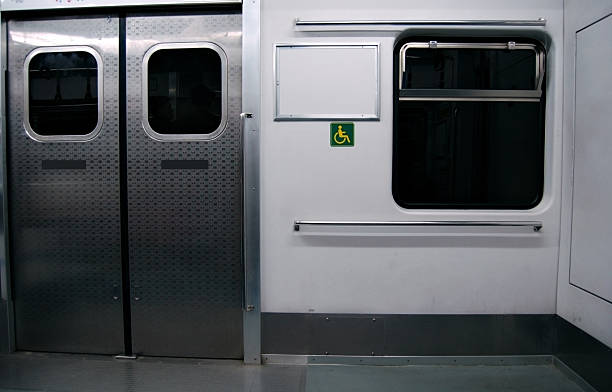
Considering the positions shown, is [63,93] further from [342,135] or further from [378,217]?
[378,217]

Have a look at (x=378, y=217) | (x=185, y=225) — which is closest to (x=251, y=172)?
(x=185, y=225)

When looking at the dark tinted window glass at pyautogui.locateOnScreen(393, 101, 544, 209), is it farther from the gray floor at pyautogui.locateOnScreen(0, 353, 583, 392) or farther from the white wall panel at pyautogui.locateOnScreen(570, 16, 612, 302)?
the gray floor at pyautogui.locateOnScreen(0, 353, 583, 392)

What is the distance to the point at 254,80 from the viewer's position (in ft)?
8.46

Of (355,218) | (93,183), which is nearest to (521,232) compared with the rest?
(355,218)

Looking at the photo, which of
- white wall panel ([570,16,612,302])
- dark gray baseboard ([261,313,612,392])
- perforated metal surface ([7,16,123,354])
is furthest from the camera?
perforated metal surface ([7,16,123,354])

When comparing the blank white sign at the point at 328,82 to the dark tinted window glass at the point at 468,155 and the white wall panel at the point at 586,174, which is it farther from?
the white wall panel at the point at 586,174

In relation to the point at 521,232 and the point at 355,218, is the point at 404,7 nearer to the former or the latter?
the point at 355,218

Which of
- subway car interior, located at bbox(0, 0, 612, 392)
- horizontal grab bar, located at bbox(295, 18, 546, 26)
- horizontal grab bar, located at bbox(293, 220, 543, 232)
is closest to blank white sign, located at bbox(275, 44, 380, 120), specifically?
subway car interior, located at bbox(0, 0, 612, 392)

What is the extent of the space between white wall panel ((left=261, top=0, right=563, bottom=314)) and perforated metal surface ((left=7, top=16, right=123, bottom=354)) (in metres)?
1.22

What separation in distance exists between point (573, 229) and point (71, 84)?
3853 millimetres

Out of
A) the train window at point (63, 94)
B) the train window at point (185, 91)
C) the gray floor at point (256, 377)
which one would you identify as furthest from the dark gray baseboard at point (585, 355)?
the train window at point (63, 94)

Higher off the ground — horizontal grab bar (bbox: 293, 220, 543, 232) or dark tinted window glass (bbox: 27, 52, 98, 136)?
dark tinted window glass (bbox: 27, 52, 98, 136)

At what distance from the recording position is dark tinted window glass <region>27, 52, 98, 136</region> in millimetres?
2801

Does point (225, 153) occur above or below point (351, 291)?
above
